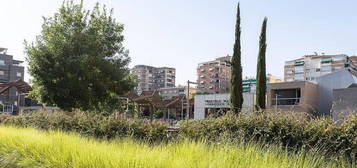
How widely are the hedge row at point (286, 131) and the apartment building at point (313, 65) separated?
90.6 meters

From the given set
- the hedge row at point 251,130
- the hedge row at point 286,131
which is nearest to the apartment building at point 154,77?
the hedge row at point 251,130

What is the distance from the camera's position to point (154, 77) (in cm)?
14588

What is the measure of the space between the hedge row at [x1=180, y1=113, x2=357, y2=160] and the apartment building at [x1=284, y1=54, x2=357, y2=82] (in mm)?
90645

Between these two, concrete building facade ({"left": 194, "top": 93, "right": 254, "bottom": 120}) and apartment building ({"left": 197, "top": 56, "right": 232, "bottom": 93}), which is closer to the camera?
concrete building facade ({"left": 194, "top": 93, "right": 254, "bottom": 120})

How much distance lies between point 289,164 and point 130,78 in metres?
12.9

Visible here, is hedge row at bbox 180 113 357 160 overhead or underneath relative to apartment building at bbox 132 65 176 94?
underneath

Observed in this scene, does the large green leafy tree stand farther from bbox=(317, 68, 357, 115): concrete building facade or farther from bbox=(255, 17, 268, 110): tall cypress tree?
bbox=(317, 68, 357, 115): concrete building facade

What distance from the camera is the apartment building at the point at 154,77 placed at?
143m

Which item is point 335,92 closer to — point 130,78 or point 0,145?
point 130,78

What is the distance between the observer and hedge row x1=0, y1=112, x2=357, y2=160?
16.7 ft

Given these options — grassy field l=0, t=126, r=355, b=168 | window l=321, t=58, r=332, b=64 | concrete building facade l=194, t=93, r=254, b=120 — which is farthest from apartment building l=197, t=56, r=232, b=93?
grassy field l=0, t=126, r=355, b=168

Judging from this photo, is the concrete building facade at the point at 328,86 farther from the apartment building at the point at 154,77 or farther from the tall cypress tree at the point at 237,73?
the apartment building at the point at 154,77

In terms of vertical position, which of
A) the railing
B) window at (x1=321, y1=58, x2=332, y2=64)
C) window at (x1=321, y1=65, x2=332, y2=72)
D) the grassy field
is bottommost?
the grassy field

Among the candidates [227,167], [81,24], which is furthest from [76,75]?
[227,167]
